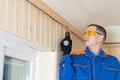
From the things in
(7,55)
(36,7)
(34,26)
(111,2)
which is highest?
(111,2)

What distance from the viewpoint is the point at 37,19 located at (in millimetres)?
2018

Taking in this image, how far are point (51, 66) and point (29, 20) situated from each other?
0.57 m

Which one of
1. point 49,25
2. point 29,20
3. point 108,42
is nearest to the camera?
point 29,20

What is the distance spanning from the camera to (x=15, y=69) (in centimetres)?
186

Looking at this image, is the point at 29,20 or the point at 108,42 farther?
the point at 108,42

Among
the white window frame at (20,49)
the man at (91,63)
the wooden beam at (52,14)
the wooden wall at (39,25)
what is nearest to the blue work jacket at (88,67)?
the man at (91,63)

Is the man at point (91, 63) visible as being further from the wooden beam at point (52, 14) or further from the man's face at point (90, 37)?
the wooden beam at point (52, 14)

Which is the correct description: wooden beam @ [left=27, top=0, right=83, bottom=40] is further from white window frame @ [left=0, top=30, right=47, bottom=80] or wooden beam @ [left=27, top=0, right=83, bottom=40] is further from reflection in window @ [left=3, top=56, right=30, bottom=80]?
reflection in window @ [left=3, top=56, right=30, bottom=80]

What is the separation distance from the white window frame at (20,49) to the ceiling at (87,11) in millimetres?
401

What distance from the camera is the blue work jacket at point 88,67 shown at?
2.26 metres

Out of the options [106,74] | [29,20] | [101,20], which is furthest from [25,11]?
[101,20]

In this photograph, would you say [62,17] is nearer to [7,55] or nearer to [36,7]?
[36,7]

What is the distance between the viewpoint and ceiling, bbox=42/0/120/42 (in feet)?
7.38

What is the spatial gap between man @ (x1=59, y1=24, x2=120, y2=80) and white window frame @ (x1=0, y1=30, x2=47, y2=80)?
252 millimetres
